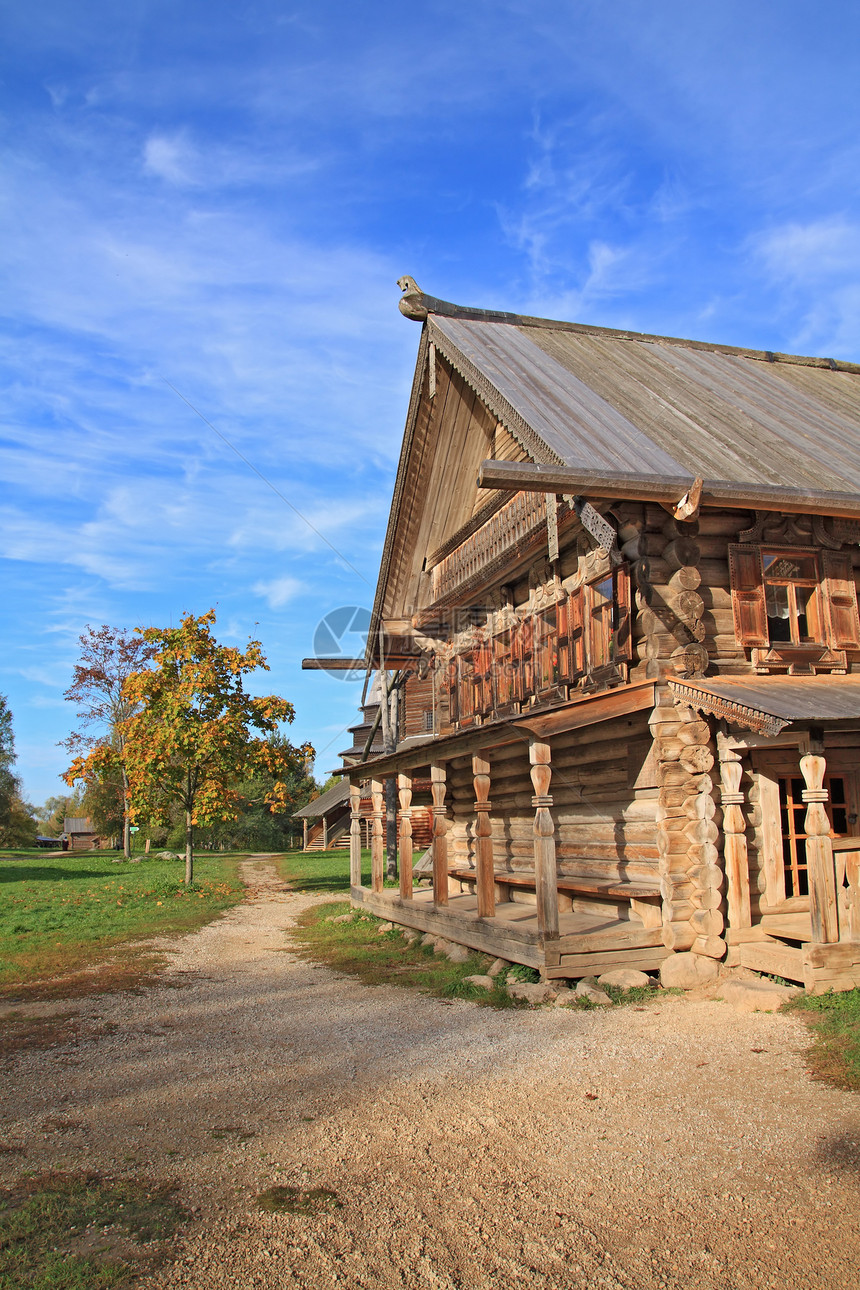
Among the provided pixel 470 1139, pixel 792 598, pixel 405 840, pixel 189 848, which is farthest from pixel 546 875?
pixel 189 848

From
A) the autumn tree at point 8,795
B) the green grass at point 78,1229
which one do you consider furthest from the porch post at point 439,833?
the autumn tree at point 8,795

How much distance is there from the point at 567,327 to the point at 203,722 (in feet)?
41.6

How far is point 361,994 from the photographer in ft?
33.4

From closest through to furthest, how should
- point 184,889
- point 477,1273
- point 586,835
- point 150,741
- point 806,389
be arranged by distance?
point 477,1273 < point 586,835 < point 806,389 < point 150,741 < point 184,889

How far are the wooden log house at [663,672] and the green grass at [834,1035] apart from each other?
28 cm

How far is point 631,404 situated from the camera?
1257 cm

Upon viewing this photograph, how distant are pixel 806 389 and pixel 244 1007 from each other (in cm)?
1333

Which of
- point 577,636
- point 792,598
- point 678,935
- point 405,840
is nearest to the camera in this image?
point 678,935

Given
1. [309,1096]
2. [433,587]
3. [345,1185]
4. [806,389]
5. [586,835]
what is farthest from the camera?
[433,587]

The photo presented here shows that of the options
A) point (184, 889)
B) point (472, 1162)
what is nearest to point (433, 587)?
point (184, 889)

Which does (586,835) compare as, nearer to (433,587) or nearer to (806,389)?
(433,587)

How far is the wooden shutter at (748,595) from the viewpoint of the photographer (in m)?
10.6

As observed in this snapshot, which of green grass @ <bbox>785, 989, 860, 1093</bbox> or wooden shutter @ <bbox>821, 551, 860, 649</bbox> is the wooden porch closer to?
green grass @ <bbox>785, 989, 860, 1093</bbox>

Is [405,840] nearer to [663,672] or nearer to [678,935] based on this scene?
[678,935]
